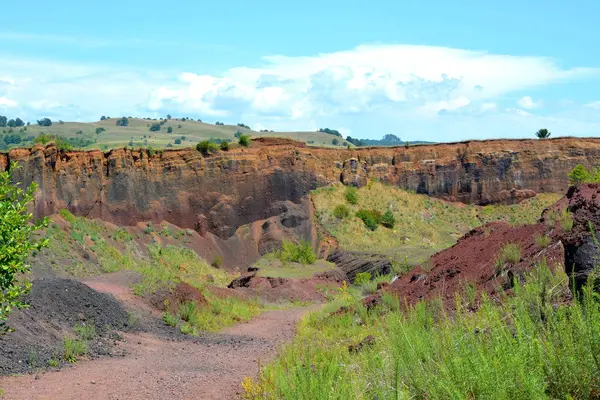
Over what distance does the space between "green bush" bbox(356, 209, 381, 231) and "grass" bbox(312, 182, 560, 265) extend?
26 centimetres

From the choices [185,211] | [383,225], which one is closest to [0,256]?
[185,211]

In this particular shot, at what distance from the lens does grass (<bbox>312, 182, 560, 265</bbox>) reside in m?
51.6

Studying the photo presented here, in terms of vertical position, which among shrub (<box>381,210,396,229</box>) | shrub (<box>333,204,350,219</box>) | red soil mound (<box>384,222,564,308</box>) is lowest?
shrub (<box>381,210,396,229</box>)

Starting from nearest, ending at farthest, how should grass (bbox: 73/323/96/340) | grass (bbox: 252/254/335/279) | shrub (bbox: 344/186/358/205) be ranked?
grass (bbox: 73/323/96/340) → grass (bbox: 252/254/335/279) → shrub (bbox: 344/186/358/205)

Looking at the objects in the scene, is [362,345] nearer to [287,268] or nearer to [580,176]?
[287,268]

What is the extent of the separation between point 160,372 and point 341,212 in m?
38.7

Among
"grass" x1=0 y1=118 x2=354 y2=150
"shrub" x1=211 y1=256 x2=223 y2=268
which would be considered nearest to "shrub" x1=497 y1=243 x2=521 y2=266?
"shrub" x1=211 y1=256 x2=223 y2=268

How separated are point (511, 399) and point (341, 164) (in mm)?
52912

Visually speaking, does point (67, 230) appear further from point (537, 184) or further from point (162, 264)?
point (537, 184)

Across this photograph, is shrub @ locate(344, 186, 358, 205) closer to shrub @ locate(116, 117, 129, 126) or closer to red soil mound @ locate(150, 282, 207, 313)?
red soil mound @ locate(150, 282, 207, 313)

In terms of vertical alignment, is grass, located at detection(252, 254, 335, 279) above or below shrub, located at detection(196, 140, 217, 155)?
below

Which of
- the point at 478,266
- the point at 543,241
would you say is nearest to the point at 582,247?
the point at 543,241

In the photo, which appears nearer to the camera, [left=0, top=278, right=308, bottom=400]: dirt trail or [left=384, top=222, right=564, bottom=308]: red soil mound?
[left=0, top=278, right=308, bottom=400]: dirt trail

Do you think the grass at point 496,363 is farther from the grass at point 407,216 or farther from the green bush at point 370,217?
the green bush at point 370,217
